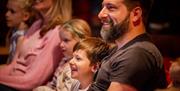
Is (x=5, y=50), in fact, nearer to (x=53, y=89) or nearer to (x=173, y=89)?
(x=53, y=89)

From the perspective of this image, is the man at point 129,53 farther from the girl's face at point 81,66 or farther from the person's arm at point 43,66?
the person's arm at point 43,66

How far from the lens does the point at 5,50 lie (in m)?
4.10

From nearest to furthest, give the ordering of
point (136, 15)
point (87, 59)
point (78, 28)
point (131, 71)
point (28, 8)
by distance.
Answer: point (131, 71) → point (136, 15) → point (87, 59) → point (78, 28) → point (28, 8)

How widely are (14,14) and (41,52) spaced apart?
0.53 meters

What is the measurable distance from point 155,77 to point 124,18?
0.27m

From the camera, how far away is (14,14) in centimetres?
324

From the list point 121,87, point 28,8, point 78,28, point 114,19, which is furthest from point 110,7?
point 28,8

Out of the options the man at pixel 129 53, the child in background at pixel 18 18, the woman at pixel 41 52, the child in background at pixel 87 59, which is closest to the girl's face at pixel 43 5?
the woman at pixel 41 52

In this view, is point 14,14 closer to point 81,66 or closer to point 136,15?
point 81,66

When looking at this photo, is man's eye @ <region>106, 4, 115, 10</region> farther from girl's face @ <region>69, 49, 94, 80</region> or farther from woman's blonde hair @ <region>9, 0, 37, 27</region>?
woman's blonde hair @ <region>9, 0, 37, 27</region>

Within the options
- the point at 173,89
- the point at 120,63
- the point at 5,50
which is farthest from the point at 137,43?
the point at 5,50

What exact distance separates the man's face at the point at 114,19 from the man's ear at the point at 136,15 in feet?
0.09

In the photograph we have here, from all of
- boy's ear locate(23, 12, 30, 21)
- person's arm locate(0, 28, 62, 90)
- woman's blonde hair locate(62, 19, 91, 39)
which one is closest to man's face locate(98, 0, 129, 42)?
woman's blonde hair locate(62, 19, 91, 39)

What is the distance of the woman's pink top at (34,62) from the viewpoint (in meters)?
2.78
